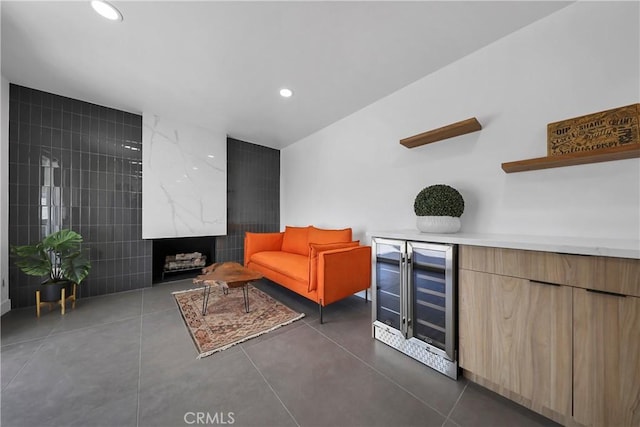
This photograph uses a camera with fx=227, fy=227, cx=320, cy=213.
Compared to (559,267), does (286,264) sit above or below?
below

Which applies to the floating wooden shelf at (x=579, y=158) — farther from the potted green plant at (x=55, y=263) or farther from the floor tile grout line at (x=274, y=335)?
the potted green plant at (x=55, y=263)

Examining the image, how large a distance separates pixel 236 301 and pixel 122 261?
1.82m

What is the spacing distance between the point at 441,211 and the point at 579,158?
2.68 feet

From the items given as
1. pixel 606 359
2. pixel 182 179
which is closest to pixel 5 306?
pixel 182 179

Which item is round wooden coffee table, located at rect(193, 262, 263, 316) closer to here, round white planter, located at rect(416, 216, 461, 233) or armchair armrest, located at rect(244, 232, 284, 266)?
armchair armrest, located at rect(244, 232, 284, 266)

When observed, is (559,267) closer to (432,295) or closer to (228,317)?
(432,295)

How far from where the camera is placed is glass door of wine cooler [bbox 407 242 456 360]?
1508mm

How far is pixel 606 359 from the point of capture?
102 cm

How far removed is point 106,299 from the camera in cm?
288

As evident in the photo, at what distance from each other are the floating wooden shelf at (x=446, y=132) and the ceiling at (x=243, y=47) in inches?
26.8

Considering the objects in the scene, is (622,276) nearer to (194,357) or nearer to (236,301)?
(194,357)

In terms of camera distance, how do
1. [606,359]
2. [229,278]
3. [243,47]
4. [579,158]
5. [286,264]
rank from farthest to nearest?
1. [286,264]
2. [229,278]
3. [243,47]
4. [579,158]
5. [606,359]

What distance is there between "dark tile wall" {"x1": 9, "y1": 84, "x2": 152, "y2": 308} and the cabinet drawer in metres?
4.05

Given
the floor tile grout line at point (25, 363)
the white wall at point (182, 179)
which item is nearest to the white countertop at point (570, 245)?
the floor tile grout line at point (25, 363)
